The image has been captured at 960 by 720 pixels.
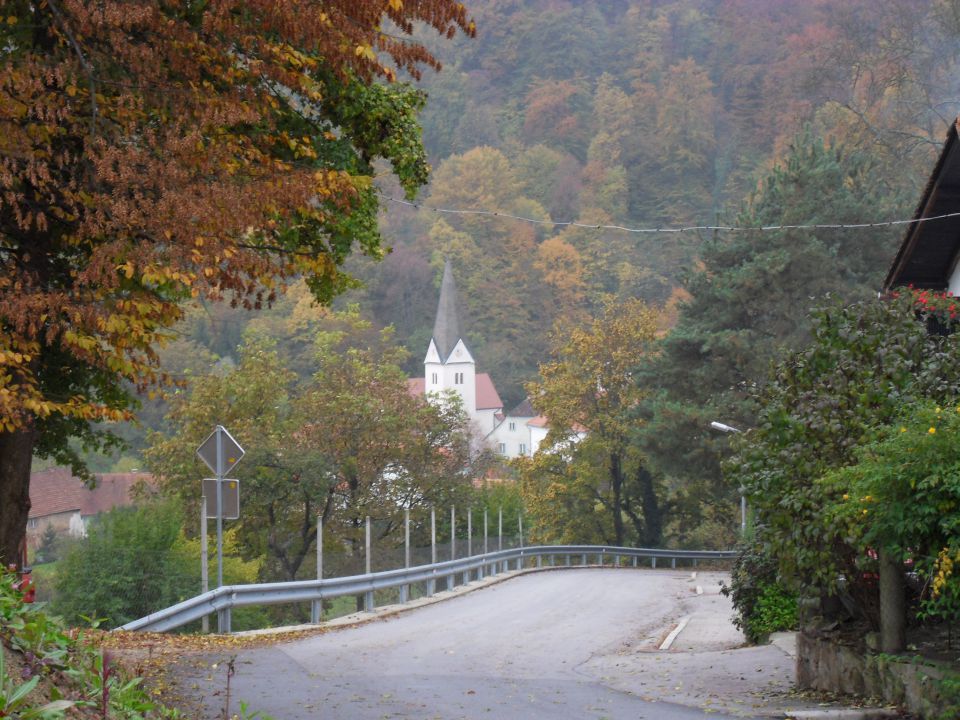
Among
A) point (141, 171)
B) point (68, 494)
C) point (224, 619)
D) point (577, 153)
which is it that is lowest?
point (224, 619)

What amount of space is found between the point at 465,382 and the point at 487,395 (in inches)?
238

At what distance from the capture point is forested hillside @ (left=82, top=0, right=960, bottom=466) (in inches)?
3479

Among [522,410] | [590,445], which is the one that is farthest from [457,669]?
[522,410]

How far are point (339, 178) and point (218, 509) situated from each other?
19.1 feet

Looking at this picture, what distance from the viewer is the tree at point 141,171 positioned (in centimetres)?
998

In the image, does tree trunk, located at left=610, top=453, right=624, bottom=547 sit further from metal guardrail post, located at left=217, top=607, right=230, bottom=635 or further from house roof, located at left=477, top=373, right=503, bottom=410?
house roof, located at left=477, top=373, right=503, bottom=410

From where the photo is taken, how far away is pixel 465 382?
4547 inches

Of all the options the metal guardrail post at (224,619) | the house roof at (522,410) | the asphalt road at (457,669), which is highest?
the house roof at (522,410)

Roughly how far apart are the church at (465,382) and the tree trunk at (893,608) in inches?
3574

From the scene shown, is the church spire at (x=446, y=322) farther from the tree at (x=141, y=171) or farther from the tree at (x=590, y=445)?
the tree at (x=141, y=171)

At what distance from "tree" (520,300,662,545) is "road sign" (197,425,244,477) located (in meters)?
43.8

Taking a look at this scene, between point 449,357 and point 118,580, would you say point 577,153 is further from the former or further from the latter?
point 118,580

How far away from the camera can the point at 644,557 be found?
2071 inches

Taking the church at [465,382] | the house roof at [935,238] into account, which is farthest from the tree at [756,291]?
the church at [465,382]
